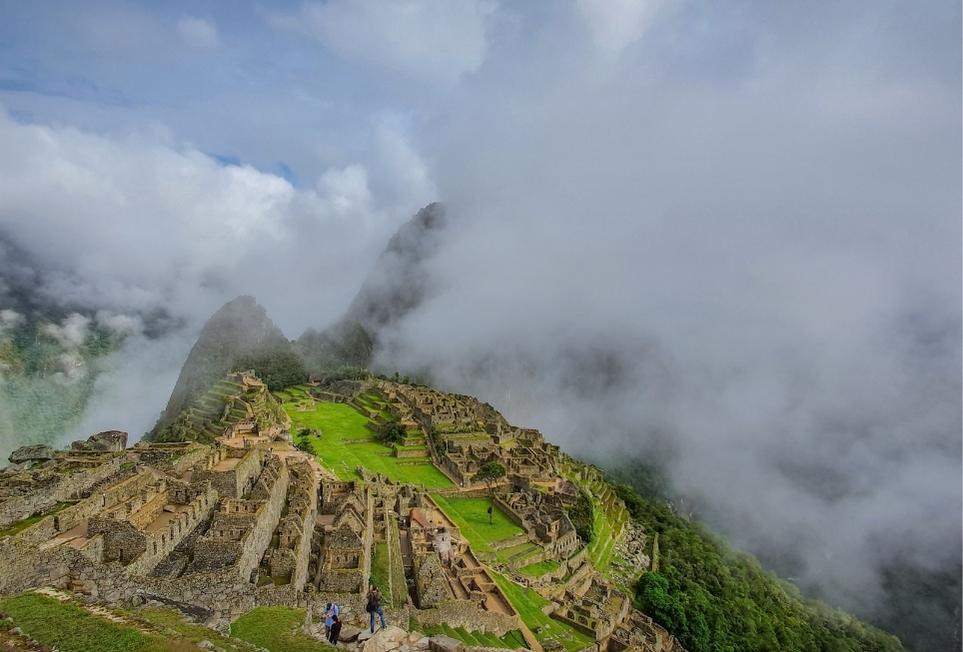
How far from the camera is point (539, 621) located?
29.1 m

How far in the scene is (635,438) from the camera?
5551 inches

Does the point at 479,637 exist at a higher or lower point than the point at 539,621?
lower

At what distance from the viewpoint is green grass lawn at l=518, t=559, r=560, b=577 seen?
3588 cm

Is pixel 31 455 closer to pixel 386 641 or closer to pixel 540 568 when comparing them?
pixel 540 568

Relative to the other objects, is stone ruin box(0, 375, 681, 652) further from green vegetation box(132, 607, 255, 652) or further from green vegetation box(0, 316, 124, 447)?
green vegetation box(0, 316, 124, 447)

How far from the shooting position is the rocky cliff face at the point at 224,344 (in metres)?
85.5

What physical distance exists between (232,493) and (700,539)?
2309 inches

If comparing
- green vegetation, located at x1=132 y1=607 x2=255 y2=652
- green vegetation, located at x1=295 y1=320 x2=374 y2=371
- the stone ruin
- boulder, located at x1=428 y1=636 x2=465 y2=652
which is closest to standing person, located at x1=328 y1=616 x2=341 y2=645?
green vegetation, located at x1=132 y1=607 x2=255 y2=652

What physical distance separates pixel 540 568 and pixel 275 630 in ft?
84.3

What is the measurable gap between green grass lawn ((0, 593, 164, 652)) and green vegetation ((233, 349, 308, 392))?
75.3 meters

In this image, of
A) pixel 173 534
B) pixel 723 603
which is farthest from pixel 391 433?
pixel 173 534

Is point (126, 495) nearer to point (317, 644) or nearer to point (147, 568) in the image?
point (147, 568)

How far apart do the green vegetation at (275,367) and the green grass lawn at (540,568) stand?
59054 millimetres

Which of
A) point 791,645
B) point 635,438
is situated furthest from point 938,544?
point 791,645
